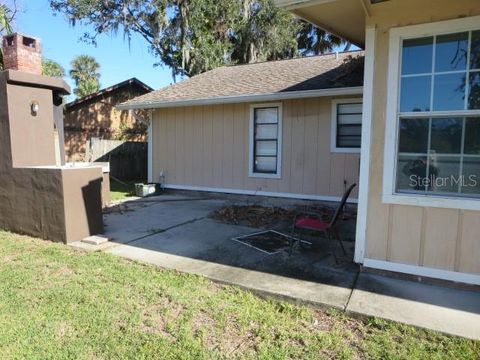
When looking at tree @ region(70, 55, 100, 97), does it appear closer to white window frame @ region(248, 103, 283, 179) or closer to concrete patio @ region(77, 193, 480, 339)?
white window frame @ region(248, 103, 283, 179)

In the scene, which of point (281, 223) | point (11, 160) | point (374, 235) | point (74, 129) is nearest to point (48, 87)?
point (11, 160)

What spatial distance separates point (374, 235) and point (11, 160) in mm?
5691

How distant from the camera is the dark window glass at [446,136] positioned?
3821 millimetres

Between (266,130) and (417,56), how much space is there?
5334 millimetres

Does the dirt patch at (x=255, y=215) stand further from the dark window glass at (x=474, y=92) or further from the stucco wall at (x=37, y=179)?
the dark window glass at (x=474, y=92)

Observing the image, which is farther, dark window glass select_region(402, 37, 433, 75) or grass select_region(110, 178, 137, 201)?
grass select_region(110, 178, 137, 201)

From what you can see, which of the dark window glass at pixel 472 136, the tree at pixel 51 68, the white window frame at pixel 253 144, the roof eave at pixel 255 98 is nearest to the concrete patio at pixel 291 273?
the dark window glass at pixel 472 136

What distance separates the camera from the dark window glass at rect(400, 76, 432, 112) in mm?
3949

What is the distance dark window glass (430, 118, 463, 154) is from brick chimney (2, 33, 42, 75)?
6.45m

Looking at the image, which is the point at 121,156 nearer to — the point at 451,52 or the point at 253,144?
the point at 253,144

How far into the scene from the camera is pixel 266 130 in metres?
9.17

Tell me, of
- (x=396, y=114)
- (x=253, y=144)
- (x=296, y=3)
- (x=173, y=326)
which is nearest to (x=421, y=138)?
(x=396, y=114)

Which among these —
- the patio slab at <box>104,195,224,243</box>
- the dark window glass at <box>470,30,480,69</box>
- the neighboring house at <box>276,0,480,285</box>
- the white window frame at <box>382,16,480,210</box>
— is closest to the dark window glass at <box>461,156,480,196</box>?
the neighboring house at <box>276,0,480,285</box>

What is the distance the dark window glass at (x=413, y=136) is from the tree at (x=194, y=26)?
14.4 meters
